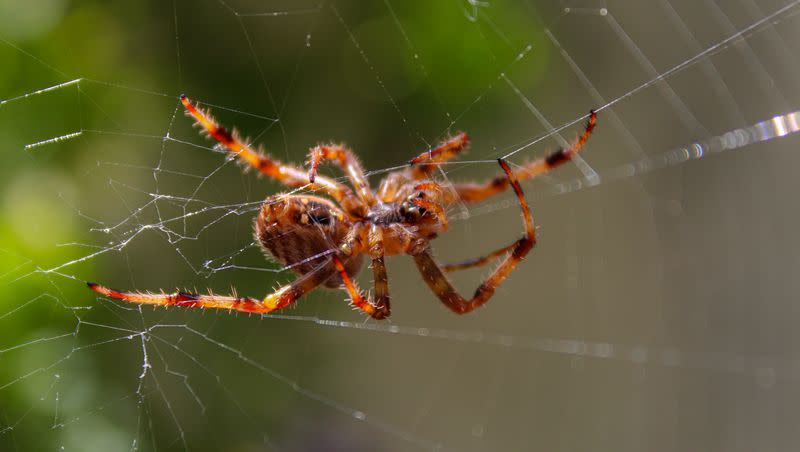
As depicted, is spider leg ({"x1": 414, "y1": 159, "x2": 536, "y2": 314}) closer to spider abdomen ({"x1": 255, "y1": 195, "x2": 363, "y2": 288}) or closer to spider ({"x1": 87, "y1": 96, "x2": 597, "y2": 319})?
spider ({"x1": 87, "y1": 96, "x2": 597, "y2": 319})

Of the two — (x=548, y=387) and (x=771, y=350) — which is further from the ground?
(x=548, y=387)

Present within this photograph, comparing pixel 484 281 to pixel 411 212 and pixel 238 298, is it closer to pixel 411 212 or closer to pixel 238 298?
pixel 411 212

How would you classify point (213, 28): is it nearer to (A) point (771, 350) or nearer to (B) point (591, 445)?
(B) point (591, 445)

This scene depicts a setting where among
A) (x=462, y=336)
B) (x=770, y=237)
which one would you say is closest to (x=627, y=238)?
(x=770, y=237)

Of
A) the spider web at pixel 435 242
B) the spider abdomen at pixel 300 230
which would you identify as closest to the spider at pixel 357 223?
the spider abdomen at pixel 300 230

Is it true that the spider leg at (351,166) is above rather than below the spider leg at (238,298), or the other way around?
above

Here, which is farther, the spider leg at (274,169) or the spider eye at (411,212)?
the spider eye at (411,212)

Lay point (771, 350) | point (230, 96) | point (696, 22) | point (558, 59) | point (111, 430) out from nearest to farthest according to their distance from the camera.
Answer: point (111, 430) < point (230, 96) < point (558, 59) < point (696, 22) < point (771, 350)

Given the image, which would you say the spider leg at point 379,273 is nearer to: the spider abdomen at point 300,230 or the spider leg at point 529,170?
the spider abdomen at point 300,230
